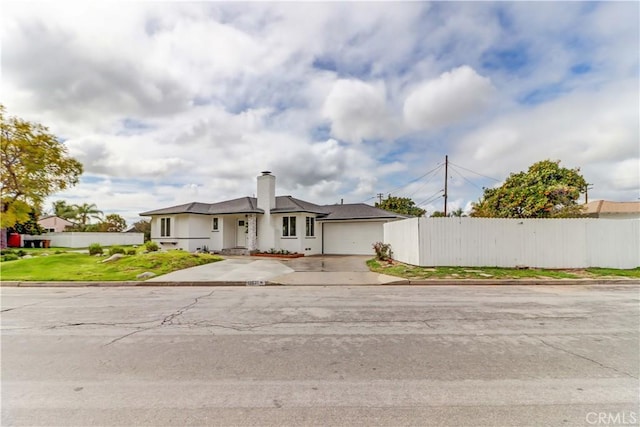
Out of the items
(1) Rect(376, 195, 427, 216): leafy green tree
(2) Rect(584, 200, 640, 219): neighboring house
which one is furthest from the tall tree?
(2) Rect(584, 200, 640, 219): neighboring house

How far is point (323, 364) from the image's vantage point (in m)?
4.21

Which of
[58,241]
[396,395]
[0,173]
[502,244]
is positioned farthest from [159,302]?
[58,241]

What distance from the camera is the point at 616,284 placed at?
38.7 feet

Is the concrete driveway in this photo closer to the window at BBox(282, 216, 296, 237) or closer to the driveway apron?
the driveway apron

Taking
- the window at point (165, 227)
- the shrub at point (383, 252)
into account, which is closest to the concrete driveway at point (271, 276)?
the shrub at point (383, 252)

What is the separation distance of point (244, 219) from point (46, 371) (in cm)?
2221

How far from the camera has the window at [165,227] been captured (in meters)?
25.7

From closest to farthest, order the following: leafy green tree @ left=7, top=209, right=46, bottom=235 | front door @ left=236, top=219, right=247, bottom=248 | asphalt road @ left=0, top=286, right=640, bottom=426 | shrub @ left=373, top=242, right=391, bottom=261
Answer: asphalt road @ left=0, top=286, right=640, bottom=426
shrub @ left=373, top=242, right=391, bottom=261
front door @ left=236, top=219, right=247, bottom=248
leafy green tree @ left=7, top=209, right=46, bottom=235

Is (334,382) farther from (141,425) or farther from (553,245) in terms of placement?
(553,245)

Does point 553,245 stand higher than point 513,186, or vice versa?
point 513,186

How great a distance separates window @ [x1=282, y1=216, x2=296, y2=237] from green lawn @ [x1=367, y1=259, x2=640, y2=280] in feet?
34.3

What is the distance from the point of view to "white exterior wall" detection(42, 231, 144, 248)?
3625 cm

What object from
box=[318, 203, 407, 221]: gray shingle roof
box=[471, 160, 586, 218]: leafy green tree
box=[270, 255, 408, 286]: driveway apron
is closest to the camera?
box=[270, 255, 408, 286]: driveway apron

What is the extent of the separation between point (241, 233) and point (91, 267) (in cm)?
1222
